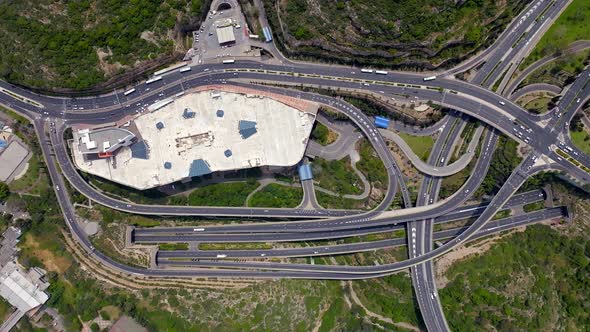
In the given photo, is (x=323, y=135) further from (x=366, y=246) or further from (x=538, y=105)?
(x=538, y=105)

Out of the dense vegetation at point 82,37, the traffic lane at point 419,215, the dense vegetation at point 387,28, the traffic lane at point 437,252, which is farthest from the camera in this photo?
the traffic lane at point 419,215

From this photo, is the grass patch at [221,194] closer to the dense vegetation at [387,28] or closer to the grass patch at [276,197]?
the grass patch at [276,197]

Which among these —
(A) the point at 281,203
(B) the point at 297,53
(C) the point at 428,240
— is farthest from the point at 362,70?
(C) the point at 428,240

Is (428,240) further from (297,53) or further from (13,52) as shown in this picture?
(13,52)

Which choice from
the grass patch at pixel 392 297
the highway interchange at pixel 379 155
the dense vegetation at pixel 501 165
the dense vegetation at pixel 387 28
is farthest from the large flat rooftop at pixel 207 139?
the dense vegetation at pixel 501 165

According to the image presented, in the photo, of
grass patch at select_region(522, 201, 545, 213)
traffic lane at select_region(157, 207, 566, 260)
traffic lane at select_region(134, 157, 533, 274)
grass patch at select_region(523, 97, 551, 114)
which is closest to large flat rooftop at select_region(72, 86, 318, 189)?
traffic lane at select_region(157, 207, 566, 260)

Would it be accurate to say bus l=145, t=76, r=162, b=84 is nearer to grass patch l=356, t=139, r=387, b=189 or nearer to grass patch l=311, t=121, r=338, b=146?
grass patch l=311, t=121, r=338, b=146
